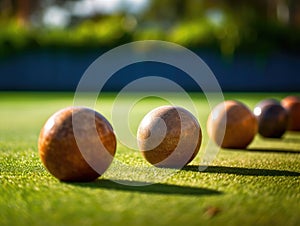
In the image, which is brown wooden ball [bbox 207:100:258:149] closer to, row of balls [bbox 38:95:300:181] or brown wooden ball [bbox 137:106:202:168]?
row of balls [bbox 38:95:300:181]

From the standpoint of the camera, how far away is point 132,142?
31.8 feet

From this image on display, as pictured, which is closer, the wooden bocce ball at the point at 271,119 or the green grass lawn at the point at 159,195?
the green grass lawn at the point at 159,195

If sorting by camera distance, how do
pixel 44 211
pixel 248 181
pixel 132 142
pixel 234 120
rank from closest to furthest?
pixel 44 211 → pixel 248 181 → pixel 234 120 → pixel 132 142

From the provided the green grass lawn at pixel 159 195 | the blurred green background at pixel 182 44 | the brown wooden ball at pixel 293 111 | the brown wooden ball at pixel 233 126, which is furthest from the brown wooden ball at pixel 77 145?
the blurred green background at pixel 182 44

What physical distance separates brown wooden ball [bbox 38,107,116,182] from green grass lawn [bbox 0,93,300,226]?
133 millimetres

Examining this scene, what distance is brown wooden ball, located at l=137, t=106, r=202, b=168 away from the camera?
6.50 meters

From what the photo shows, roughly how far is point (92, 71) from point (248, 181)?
29797 mm

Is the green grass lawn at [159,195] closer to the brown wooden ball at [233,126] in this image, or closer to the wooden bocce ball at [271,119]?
the brown wooden ball at [233,126]

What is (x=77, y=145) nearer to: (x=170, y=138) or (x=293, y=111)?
(x=170, y=138)

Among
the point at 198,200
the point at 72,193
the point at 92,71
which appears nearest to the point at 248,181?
the point at 198,200

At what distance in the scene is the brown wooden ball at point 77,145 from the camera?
5.47m

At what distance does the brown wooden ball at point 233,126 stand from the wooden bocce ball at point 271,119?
1341 millimetres

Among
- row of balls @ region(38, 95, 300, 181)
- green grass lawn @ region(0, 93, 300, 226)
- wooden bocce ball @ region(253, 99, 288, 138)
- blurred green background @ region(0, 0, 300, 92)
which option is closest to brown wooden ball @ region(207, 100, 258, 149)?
row of balls @ region(38, 95, 300, 181)

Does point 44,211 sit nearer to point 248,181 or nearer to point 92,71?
point 248,181
